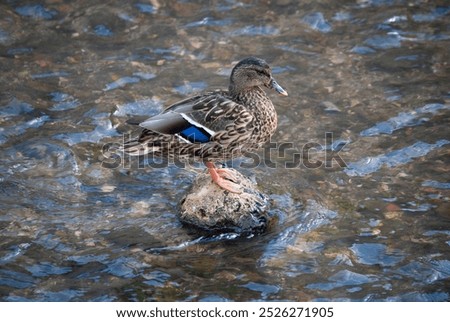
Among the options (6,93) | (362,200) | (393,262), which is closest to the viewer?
(393,262)

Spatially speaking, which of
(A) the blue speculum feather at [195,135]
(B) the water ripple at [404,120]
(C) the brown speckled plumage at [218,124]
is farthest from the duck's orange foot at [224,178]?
(B) the water ripple at [404,120]

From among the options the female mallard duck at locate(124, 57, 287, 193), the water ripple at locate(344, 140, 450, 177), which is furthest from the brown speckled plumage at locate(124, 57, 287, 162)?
the water ripple at locate(344, 140, 450, 177)

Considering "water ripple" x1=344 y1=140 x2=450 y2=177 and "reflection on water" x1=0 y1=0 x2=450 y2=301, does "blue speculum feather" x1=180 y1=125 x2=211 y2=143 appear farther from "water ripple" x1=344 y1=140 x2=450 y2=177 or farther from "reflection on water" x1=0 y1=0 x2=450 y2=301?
"water ripple" x1=344 y1=140 x2=450 y2=177

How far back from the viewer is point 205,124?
317 inches

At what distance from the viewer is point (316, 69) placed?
36.7 feet

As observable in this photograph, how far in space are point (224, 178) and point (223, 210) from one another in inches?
17.8

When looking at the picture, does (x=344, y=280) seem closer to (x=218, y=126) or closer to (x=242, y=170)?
(x=218, y=126)

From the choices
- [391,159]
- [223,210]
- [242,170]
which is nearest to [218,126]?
[223,210]

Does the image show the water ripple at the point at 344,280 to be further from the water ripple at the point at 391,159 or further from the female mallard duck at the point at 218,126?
the water ripple at the point at 391,159

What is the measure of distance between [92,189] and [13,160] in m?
1.22

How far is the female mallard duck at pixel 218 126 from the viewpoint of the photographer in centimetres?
806
